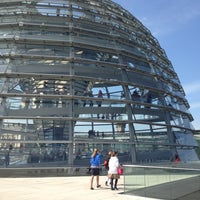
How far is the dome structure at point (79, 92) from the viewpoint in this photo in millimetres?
18250

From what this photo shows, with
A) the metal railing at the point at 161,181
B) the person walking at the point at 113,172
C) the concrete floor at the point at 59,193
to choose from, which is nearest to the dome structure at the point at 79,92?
the concrete floor at the point at 59,193

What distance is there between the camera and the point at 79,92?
66.6 ft

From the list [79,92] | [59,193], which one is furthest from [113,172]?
[79,92]

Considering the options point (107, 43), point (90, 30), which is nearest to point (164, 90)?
point (107, 43)

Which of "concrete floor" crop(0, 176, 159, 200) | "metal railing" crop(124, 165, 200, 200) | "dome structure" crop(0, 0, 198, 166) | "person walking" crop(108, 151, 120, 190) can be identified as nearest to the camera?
"metal railing" crop(124, 165, 200, 200)

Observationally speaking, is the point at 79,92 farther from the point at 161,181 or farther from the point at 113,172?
the point at 161,181

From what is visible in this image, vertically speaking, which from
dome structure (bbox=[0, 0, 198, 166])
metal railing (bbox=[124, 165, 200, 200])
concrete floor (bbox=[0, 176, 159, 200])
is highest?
dome structure (bbox=[0, 0, 198, 166])

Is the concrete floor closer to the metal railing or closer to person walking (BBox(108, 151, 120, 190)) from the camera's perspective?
person walking (BBox(108, 151, 120, 190))

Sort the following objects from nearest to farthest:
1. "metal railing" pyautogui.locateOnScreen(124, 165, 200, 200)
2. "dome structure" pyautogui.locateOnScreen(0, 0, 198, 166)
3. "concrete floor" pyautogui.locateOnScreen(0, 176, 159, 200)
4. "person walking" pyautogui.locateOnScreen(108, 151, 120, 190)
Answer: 1. "metal railing" pyautogui.locateOnScreen(124, 165, 200, 200)
2. "concrete floor" pyautogui.locateOnScreen(0, 176, 159, 200)
3. "person walking" pyautogui.locateOnScreen(108, 151, 120, 190)
4. "dome structure" pyautogui.locateOnScreen(0, 0, 198, 166)

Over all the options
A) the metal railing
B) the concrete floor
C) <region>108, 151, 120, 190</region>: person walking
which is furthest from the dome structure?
the metal railing

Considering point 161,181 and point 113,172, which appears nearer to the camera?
point 161,181

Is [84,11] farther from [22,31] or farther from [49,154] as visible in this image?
[49,154]

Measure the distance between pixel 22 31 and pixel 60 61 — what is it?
3578 mm

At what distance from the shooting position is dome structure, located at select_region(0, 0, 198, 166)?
18.2m
